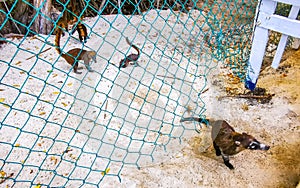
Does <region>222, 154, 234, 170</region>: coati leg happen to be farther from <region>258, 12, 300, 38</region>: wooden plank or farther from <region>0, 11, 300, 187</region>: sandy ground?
<region>258, 12, 300, 38</region>: wooden plank

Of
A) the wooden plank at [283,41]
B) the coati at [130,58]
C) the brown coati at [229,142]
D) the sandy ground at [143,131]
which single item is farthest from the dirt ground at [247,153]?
the coati at [130,58]

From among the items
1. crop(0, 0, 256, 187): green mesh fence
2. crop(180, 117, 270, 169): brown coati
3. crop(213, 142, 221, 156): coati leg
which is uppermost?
crop(180, 117, 270, 169): brown coati

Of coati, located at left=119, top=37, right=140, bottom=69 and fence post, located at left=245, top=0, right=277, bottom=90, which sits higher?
fence post, located at left=245, top=0, right=277, bottom=90

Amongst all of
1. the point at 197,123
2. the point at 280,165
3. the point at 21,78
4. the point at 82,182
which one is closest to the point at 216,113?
the point at 197,123

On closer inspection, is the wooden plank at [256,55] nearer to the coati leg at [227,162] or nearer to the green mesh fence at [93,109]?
the green mesh fence at [93,109]

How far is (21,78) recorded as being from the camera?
2713 millimetres

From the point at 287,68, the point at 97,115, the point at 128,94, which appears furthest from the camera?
the point at 287,68

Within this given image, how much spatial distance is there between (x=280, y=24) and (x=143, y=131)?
4.55 feet

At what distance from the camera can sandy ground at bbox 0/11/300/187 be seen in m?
1.91

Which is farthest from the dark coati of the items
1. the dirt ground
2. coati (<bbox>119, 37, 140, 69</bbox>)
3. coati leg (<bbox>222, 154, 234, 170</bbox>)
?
coati leg (<bbox>222, 154, 234, 170</bbox>)

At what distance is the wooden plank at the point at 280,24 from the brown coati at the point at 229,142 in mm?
932

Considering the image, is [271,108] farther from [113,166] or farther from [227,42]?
[113,166]

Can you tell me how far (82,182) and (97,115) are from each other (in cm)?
68

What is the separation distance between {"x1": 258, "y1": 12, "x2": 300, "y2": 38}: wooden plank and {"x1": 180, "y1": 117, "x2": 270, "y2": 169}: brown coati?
932 millimetres
